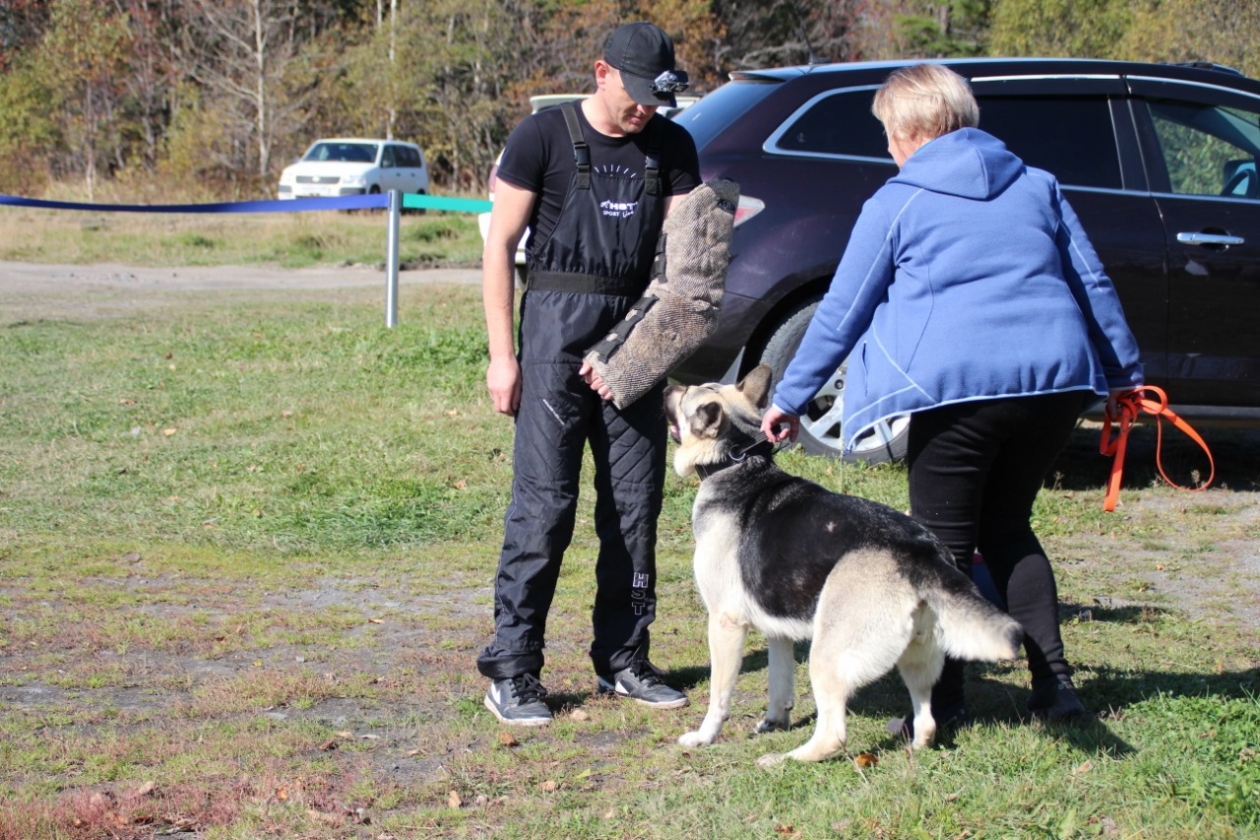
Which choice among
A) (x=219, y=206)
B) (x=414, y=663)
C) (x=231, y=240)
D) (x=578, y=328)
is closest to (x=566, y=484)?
(x=578, y=328)

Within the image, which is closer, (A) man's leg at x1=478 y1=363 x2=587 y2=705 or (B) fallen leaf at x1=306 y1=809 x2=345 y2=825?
(B) fallen leaf at x1=306 y1=809 x2=345 y2=825

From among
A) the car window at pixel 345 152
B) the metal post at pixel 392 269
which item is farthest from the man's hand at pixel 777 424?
the car window at pixel 345 152

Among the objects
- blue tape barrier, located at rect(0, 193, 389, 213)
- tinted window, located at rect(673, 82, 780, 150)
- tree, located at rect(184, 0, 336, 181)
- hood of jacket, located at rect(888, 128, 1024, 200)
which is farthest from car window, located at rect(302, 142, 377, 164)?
hood of jacket, located at rect(888, 128, 1024, 200)

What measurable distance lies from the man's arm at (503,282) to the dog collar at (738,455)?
66 centimetres

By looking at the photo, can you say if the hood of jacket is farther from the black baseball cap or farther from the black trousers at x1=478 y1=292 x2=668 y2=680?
the black trousers at x1=478 y1=292 x2=668 y2=680

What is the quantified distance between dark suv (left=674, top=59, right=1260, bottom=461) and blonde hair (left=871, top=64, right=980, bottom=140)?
9.94ft

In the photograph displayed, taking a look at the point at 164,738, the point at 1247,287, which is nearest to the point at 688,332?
the point at 164,738

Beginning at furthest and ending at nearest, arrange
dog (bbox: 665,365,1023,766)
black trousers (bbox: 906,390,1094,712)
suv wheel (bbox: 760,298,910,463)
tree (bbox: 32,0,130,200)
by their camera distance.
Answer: tree (bbox: 32,0,130,200) < suv wheel (bbox: 760,298,910,463) < black trousers (bbox: 906,390,1094,712) < dog (bbox: 665,365,1023,766)

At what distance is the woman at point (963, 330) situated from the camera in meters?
3.53

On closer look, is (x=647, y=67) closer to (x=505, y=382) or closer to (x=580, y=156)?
(x=580, y=156)

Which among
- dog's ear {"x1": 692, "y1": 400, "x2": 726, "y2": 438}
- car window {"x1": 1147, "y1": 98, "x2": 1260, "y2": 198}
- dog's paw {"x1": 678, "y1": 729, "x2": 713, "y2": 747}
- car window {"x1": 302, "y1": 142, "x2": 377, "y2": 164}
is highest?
car window {"x1": 302, "y1": 142, "x2": 377, "y2": 164}

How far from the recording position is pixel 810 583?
3656 millimetres

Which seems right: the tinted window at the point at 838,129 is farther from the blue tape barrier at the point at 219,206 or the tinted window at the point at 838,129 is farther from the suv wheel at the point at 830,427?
the blue tape barrier at the point at 219,206

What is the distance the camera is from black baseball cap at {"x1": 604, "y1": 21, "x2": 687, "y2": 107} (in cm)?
387
